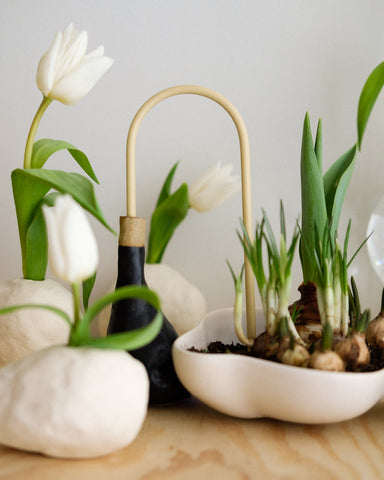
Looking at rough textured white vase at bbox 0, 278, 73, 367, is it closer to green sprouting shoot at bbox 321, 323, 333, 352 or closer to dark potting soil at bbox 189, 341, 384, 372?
dark potting soil at bbox 189, 341, 384, 372

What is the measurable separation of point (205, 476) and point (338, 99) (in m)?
0.55

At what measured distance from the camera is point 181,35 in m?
0.80

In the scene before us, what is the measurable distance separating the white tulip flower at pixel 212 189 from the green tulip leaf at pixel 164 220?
0.02 meters

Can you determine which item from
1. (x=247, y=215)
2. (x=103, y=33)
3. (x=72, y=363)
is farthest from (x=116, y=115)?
(x=72, y=363)

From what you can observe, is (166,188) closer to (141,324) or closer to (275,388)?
(141,324)

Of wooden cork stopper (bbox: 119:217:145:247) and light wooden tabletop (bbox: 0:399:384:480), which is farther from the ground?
wooden cork stopper (bbox: 119:217:145:247)

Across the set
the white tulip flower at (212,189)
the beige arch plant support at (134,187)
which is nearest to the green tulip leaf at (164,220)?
the white tulip flower at (212,189)

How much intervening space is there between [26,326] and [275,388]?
0.87ft

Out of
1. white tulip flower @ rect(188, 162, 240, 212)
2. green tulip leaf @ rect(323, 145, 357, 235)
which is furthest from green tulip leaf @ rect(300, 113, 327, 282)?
white tulip flower @ rect(188, 162, 240, 212)

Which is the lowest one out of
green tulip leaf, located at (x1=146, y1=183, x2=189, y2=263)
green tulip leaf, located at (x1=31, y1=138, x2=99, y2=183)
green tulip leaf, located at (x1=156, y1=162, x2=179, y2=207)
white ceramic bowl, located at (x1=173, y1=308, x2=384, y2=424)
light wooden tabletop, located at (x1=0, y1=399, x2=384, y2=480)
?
light wooden tabletop, located at (x1=0, y1=399, x2=384, y2=480)

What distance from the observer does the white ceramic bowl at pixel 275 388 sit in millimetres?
427

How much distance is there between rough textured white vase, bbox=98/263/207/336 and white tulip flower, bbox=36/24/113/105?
23 centimetres

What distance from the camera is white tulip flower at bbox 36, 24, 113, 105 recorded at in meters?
0.56

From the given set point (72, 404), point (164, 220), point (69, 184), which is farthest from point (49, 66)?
point (72, 404)
